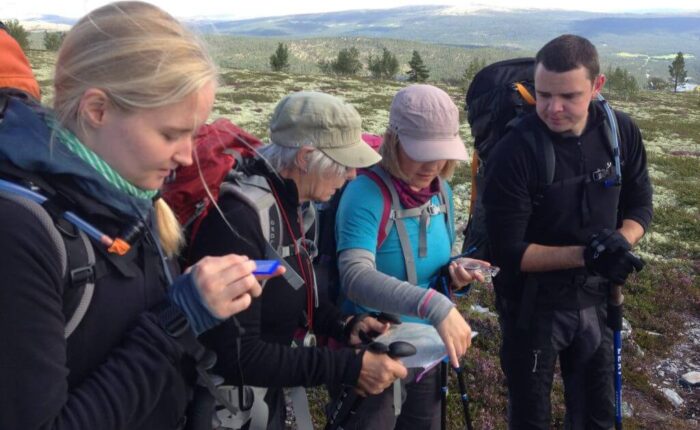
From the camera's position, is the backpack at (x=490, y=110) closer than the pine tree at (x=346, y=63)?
Yes

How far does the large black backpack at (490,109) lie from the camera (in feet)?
Result: 15.4

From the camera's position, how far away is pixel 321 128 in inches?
116

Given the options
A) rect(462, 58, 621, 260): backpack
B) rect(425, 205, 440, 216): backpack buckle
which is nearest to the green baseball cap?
rect(425, 205, 440, 216): backpack buckle

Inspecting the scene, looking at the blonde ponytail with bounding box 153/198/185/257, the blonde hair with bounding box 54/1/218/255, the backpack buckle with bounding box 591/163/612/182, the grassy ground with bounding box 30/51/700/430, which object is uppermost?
the blonde hair with bounding box 54/1/218/255

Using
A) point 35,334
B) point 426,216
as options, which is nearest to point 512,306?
point 426,216

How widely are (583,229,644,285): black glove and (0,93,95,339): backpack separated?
10.7 feet

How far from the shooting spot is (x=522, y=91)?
15.3ft

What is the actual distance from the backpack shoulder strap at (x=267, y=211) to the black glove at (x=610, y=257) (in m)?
2.22

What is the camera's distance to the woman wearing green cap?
256cm

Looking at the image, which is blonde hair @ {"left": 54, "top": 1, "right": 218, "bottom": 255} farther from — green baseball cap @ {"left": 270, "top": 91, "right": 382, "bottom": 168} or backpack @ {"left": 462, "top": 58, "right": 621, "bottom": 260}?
backpack @ {"left": 462, "top": 58, "right": 621, "bottom": 260}

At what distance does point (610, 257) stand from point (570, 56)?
1504 mm

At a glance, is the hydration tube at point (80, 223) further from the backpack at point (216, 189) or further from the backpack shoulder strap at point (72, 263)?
the backpack at point (216, 189)

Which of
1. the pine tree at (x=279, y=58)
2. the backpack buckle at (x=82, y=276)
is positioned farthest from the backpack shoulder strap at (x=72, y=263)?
the pine tree at (x=279, y=58)

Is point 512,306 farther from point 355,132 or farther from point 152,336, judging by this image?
point 152,336
